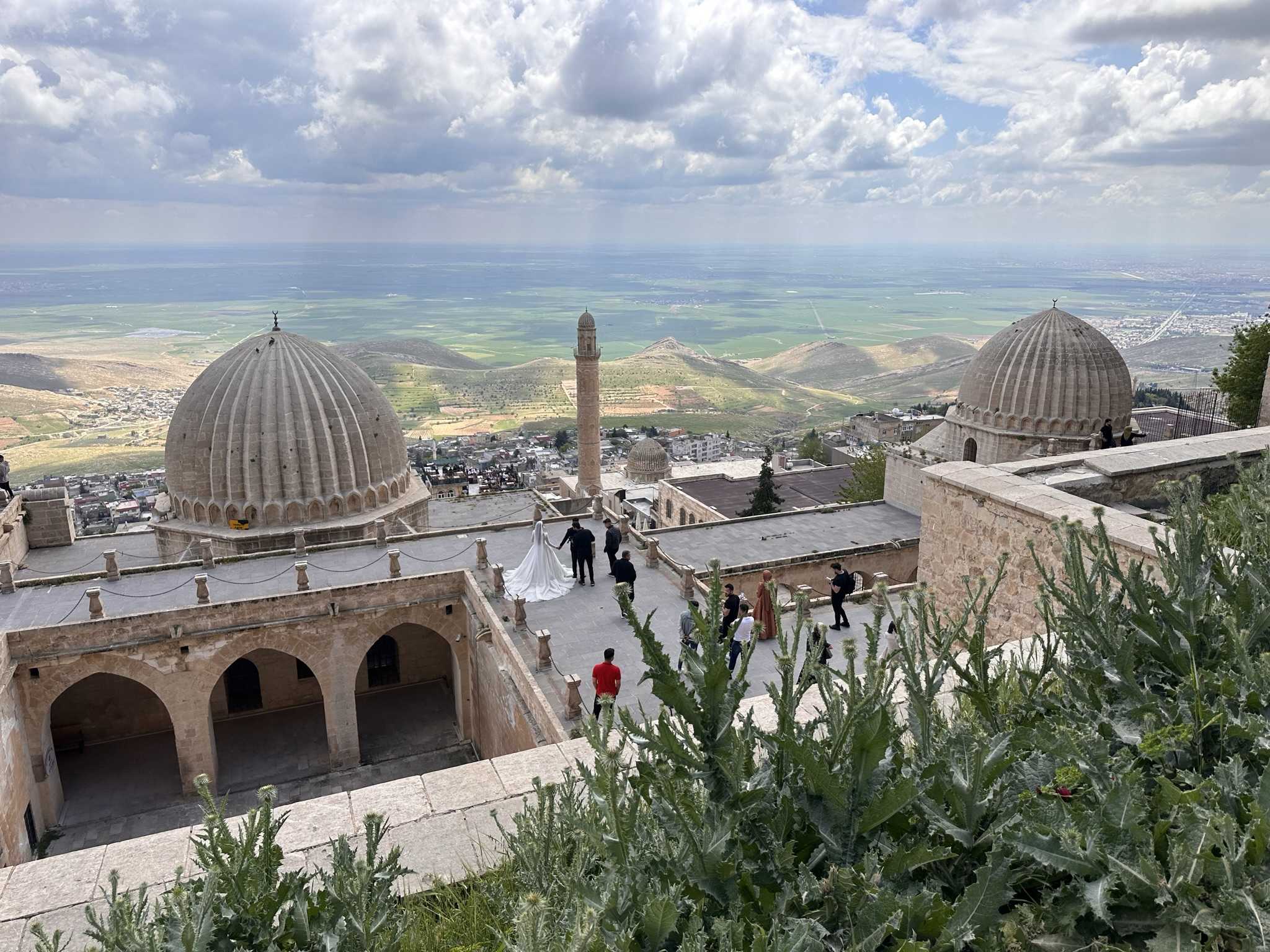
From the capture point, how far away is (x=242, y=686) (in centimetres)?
1500

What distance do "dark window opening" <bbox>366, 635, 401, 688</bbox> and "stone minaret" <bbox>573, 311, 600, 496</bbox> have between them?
372 inches

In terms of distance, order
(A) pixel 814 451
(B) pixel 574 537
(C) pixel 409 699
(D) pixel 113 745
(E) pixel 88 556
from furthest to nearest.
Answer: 1. (A) pixel 814 451
2. (E) pixel 88 556
3. (C) pixel 409 699
4. (D) pixel 113 745
5. (B) pixel 574 537

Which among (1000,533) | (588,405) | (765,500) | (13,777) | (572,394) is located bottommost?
(572,394)

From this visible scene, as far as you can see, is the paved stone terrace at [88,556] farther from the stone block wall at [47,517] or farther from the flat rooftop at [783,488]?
the flat rooftop at [783,488]

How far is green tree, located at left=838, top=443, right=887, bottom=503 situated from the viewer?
80.0 ft

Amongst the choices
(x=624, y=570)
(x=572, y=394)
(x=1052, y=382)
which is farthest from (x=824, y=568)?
(x=572, y=394)

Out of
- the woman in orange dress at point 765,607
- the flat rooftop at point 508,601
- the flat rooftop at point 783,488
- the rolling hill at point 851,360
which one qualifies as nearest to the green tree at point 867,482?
the flat rooftop at point 783,488

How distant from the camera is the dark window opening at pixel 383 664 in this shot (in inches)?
627

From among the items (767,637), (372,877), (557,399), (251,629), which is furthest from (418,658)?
(557,399)

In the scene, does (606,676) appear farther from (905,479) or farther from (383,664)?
(905,479)

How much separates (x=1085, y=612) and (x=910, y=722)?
3.28ft

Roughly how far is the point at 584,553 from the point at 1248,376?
15525 millimetres

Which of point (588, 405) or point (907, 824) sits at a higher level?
point (907, 824)

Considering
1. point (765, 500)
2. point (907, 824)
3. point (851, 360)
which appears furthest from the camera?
point (851, 360)
